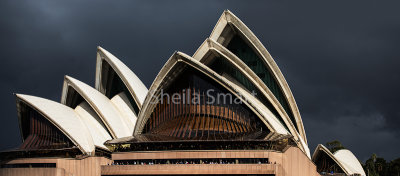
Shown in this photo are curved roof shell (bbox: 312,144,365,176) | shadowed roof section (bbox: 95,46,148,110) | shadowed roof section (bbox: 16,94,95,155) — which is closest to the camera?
shadowed roof section (bbox: 16,94,95,155)

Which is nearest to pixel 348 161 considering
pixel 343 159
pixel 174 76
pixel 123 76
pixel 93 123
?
pixel 343 159

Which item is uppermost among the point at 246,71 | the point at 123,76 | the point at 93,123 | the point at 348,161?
the point at 123,76

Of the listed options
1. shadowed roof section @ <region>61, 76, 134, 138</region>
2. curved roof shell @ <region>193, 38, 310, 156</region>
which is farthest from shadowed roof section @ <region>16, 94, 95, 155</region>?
curved roof shell @ <region>193, 38, 310, 156</region>

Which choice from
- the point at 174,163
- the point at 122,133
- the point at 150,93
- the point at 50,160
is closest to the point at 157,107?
the point at 150,93

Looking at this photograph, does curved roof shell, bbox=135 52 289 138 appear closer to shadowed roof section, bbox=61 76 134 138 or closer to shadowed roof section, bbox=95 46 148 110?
shadowed roof section, bbox=61 76 134 138

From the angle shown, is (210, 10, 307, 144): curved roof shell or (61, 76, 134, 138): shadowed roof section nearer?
(210, 10, 307, 144): curved roof shell

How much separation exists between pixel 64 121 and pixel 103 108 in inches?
168

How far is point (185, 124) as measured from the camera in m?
36.3

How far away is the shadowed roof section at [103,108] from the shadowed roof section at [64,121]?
7.26 ft

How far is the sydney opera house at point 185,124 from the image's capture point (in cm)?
3200

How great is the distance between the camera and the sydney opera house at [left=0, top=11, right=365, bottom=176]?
3200cm

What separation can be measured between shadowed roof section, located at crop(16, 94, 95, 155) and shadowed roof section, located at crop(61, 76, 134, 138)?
2212mm

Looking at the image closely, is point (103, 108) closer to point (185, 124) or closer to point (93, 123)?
point (93, 123)

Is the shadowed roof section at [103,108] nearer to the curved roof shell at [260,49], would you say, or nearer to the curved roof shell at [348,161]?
the curved roof shell at [260,49]
